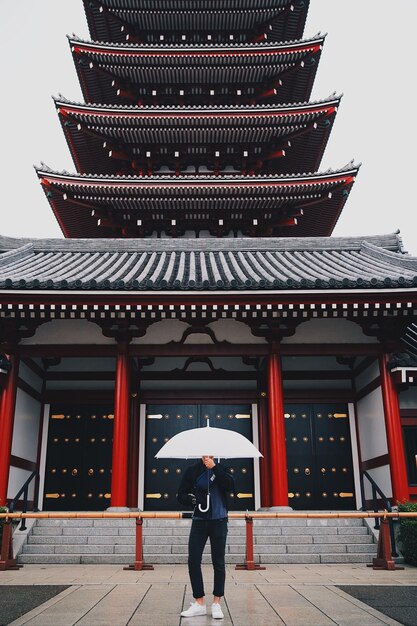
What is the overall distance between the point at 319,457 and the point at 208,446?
8.41 m

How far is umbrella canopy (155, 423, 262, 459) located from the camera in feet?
18.6

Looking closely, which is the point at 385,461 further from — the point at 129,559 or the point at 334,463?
the point at 129,559

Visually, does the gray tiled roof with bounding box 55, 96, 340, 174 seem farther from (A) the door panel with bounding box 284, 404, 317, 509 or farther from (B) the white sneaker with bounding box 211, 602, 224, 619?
(B) the white sneaker with bounding box 211, 602, 224, 619

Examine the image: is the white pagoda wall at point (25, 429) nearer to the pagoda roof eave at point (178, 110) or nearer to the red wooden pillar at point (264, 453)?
the red wooden pillar at point (264, 453)

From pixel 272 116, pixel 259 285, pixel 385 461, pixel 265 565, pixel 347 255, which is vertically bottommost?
pixel 265 565

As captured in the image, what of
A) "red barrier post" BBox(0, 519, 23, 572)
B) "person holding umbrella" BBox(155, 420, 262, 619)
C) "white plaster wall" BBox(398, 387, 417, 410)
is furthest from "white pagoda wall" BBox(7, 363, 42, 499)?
"white plaster wall" BBox(398, 387, 417, 410)

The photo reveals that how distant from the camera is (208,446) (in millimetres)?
5719

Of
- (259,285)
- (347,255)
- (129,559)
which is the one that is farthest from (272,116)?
(129,559)

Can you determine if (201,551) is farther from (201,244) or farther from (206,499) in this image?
(201,244)

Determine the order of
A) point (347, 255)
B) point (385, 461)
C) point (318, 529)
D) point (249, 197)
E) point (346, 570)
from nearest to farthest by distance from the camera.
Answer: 1. point (346, 570)
2. point (318, 529)
3. point (385, 461)
4. point (347, 255)
5. point (249, 197)

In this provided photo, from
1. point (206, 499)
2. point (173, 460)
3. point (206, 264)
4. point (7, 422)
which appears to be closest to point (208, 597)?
point (206, 499)

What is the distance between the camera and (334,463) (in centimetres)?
1325

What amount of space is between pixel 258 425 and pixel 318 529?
12.6 ft

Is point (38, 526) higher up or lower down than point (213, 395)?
lower down
